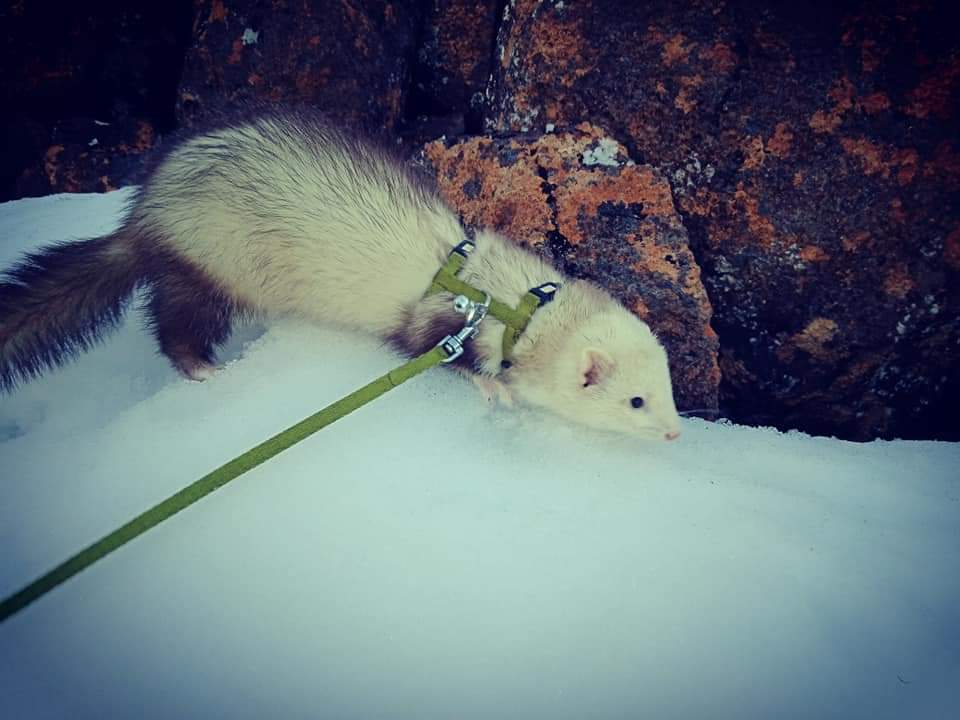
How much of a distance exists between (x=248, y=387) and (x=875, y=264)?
1998 mm

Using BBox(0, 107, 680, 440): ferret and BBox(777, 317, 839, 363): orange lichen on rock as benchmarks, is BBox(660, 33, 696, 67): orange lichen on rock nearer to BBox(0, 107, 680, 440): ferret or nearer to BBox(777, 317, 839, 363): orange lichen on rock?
BBox(0, 107, 680, 440): ferret

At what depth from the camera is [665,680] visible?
119cm

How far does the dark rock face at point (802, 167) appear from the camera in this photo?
70.6 inches

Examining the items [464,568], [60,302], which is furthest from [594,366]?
[60,302]

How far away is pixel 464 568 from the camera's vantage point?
4.45 ft

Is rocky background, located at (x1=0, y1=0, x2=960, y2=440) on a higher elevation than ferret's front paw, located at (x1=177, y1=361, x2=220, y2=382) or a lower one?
higher

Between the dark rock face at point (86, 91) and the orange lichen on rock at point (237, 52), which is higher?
the orange lichen on rock at point (237, 52)

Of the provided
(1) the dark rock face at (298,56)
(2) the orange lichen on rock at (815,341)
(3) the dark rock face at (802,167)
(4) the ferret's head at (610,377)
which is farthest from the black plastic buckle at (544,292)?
(1) the dark rock face at (298,56)

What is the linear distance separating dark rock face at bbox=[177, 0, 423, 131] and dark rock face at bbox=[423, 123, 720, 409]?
1.00m

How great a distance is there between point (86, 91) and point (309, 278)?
8.04ft

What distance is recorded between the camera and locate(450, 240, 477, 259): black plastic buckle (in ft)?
6.06

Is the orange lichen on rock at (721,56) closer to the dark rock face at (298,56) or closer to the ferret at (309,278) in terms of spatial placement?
the ferret at (309,278)

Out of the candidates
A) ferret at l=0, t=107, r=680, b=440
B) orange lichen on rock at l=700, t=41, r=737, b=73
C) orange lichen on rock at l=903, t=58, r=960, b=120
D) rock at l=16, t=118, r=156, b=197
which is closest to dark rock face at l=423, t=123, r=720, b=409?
ferret at l=0, t=107, r=680, b=440

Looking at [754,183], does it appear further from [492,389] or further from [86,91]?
[86,91]
